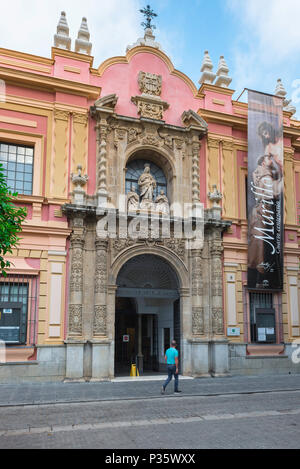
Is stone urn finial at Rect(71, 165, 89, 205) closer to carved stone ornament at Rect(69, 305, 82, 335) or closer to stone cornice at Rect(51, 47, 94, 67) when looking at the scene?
carved stone ornament at Rect(69, 305, 82, 335)

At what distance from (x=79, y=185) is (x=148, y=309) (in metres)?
6.38

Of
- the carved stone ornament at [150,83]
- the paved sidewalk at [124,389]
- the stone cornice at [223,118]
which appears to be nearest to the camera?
the paved sidewalk at [124,389]

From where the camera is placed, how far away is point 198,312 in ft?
57.2

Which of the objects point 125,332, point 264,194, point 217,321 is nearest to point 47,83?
point 264,194

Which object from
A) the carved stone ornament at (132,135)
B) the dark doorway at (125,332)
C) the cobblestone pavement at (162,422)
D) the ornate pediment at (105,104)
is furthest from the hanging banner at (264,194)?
the cobblestone pavement at (162,422)

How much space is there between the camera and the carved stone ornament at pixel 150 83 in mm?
18827

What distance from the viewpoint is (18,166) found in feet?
55.0

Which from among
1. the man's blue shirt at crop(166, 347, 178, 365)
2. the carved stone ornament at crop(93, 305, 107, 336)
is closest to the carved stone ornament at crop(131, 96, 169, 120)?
the carved stone ornament at crop(93, 305, 107, 336)

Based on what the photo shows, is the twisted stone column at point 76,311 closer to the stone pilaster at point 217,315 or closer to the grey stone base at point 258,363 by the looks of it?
the stone pilaster at point 217,315

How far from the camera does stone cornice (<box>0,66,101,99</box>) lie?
54.3 ft

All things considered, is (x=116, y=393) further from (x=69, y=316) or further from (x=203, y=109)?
(x=203, y=109)

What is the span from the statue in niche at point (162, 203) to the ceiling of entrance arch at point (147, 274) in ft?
6.56

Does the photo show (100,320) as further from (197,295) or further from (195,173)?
(195,173)

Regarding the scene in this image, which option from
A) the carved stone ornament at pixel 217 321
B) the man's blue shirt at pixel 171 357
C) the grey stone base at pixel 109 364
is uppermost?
the carved stone ornament at pixel 217 321
